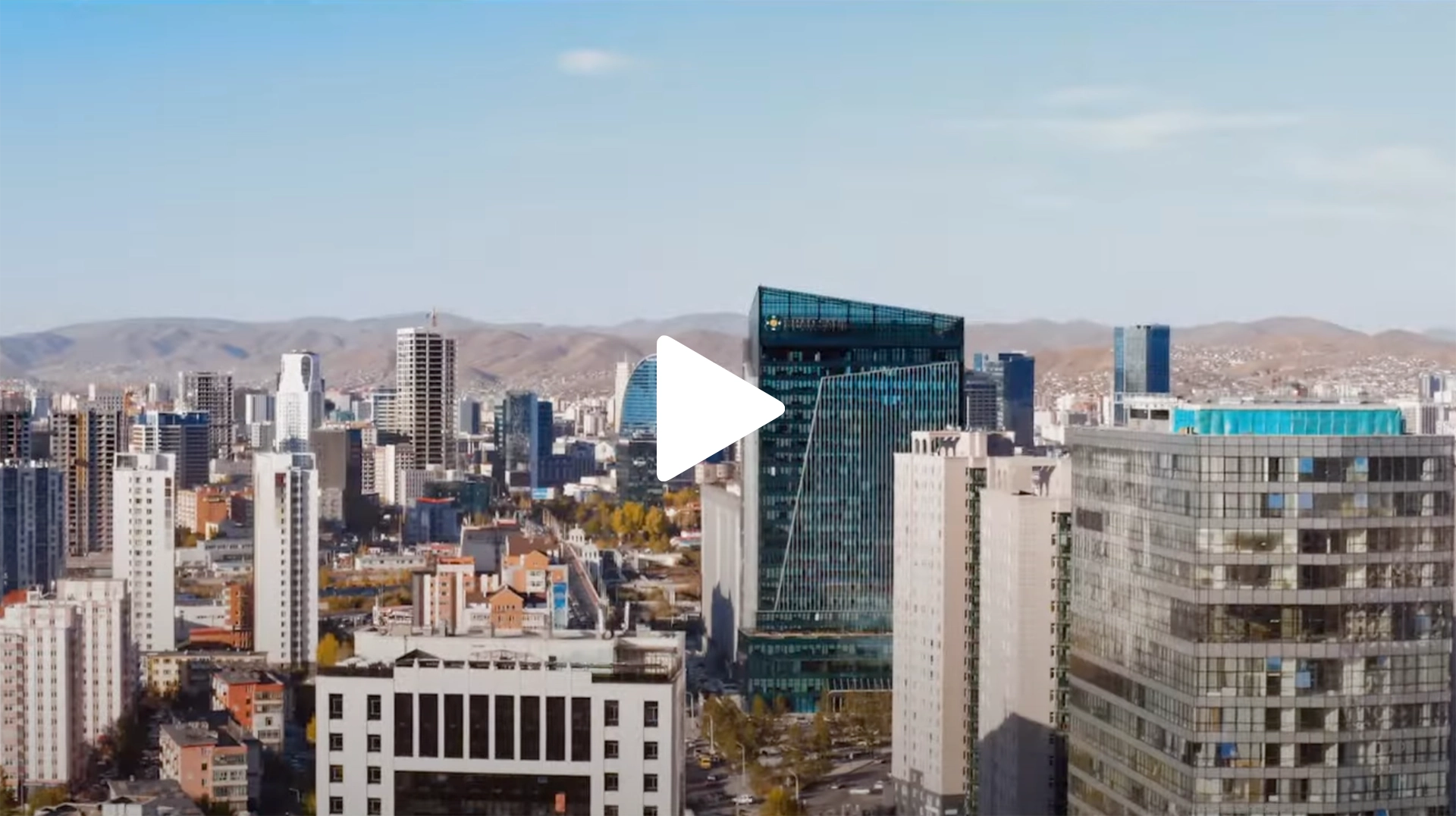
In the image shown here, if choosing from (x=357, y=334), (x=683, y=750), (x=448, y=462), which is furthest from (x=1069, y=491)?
(x=448, y=462)

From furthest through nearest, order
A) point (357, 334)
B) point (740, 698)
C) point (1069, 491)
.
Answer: point (357, 334) → point (740, 698) → point (1069, 491)

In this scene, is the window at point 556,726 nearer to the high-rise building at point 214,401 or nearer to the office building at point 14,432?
the office building at point 14,432

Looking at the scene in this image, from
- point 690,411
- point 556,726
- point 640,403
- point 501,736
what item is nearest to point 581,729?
point 556,726

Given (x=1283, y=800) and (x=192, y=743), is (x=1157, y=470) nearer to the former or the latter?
(x=1283, y=800)

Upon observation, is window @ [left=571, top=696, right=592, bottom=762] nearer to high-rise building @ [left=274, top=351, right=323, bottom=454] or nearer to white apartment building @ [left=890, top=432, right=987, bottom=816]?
white apartment building @ [left=890, top=432, right=987, bottom=816]

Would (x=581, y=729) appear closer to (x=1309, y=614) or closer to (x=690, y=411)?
(x=690, y=411)

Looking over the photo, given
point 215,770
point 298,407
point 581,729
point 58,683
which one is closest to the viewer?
point 581,729
